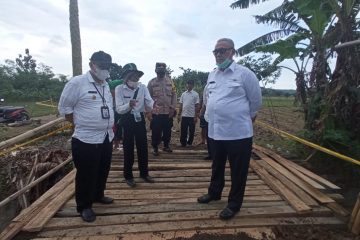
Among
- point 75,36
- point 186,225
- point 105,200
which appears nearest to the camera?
point 186,225

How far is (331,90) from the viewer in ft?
20.4

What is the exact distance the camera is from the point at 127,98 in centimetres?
475

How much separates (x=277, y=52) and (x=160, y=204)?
15.1ft

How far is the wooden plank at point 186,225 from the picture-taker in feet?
10.9

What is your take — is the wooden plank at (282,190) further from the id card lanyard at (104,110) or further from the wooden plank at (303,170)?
the id card lanyard at (104,110)

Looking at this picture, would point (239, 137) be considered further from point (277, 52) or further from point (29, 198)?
point (29, 198)

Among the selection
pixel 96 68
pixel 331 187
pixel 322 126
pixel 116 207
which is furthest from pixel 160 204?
pixel 322 126

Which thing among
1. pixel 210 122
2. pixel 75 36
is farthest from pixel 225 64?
pixel 75 36

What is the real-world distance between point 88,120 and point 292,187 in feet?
9.25

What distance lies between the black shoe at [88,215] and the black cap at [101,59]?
156 cm

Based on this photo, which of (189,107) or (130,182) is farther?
(189,107)

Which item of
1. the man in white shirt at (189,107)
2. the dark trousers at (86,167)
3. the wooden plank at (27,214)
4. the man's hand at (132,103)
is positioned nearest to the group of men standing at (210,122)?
the dark trousers at (86,167)

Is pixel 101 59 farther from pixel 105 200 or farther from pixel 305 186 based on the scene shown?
pixel 305 186

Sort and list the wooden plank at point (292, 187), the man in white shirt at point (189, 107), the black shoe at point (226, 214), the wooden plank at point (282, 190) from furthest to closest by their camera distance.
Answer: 1. the man in white shirt at point (189, 107)
2. the wooden plank at point (292, 187)
3. the wooden plank at point (282, 190)
4. the black shoe at point (226, 214)
